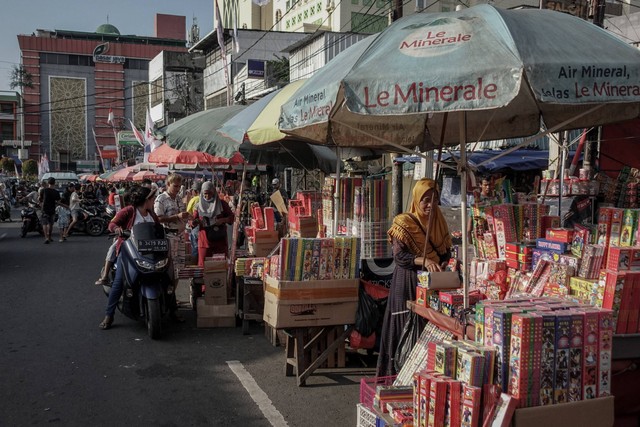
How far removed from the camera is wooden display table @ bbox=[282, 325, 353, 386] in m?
5.42

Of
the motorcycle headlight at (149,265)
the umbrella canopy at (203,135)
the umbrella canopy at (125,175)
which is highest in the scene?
the umbrella canopy at (203,135)

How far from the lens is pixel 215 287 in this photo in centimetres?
751

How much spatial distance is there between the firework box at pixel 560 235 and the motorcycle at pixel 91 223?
703 inches

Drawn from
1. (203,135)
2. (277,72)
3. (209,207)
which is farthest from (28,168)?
(203,135)

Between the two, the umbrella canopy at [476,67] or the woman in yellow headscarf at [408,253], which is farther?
the woman in yellow headscarf at [408,253]

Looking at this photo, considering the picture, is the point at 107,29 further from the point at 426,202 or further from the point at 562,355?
the point at 562,355

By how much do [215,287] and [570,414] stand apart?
5.25 meters

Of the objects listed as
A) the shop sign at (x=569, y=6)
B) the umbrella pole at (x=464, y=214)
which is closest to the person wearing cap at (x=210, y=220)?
the umbrella pole at (x=464, y=214)

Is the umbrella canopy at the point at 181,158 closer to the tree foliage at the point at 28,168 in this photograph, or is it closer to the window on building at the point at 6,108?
the tree foliage at the point at 28,168

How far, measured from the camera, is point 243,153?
31.4ft

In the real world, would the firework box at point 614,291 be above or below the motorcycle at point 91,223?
above

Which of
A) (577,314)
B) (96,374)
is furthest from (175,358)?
(577,314)

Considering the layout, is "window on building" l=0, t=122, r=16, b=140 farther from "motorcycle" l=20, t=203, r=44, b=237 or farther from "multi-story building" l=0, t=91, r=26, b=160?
"motorcycle" l=20, t=203, r=44, b=237

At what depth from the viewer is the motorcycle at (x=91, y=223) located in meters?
19.5
